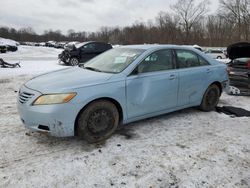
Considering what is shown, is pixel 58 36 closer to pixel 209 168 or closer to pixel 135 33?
pixel 135 33

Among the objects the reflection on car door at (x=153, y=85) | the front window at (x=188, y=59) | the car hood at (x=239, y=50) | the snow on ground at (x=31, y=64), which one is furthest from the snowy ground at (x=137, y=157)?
the snow on ground at (x=31, y=64)

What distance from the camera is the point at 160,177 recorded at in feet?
8.68

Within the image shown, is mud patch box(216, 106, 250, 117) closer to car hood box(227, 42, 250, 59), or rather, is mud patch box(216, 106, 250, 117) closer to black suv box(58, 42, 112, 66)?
car hood box(227, 42, 250, 59)

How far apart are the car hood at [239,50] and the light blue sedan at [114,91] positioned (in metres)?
3.02

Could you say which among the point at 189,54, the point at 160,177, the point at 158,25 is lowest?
the point at 160,177

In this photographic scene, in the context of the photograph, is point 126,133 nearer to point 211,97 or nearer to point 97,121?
point 97,121

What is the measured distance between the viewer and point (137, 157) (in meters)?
3.06

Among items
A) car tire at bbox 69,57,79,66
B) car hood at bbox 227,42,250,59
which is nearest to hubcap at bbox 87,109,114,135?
car hood at bbox 227,42,250,59

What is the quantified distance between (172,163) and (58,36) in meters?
105

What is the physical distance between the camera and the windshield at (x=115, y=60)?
3762 millimetres

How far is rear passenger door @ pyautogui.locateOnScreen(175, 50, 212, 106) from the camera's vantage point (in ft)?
14.1

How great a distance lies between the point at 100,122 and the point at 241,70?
520 cm

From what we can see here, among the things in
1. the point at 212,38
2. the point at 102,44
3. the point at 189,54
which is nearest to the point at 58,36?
the point at 212,38

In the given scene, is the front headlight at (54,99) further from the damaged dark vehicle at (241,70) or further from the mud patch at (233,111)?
the damaged dark vehicle at (241,70)
